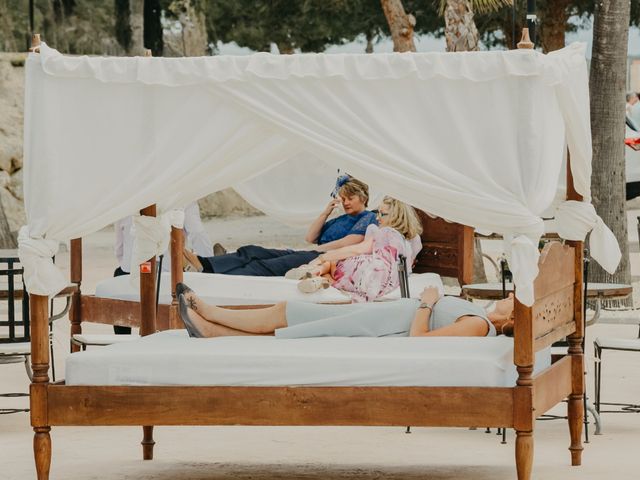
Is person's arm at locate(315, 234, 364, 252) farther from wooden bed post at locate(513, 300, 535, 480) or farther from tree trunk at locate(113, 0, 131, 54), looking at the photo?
tree trunk at locate(113, 0, 131, 54)

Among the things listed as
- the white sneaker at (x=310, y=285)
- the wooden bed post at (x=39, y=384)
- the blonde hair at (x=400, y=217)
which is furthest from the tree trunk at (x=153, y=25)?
the wooden bed post at (x=39, y=384)

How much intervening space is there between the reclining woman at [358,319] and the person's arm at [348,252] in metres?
3.21

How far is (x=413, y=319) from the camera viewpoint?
277 inches

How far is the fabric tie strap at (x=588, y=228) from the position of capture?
7320 mm

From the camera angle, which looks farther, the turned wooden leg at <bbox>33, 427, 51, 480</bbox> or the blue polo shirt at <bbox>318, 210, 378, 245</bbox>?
the blue polo shirt at <bbox>318, 210, 378, 245</bbox>

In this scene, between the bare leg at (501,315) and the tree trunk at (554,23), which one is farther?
the tree trunk at (554,23)

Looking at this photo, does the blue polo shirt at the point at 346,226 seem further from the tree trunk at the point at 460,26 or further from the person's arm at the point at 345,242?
the tree trunk at the point at 460,26

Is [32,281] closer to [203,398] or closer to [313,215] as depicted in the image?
[203,398]

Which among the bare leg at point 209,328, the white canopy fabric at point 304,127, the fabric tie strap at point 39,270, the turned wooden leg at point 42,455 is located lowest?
the turned wooden leg at point 42,455

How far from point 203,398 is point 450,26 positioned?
11.0m

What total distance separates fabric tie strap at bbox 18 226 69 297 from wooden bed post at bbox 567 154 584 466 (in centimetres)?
242

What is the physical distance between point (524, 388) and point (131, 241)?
4.99m

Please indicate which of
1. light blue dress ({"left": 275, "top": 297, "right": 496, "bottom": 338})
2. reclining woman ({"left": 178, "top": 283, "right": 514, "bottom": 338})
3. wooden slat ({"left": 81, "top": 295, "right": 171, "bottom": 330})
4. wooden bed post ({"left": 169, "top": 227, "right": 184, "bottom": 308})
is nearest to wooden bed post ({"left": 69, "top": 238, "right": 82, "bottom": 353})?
wooden slat ({"left": 81, "top": 295, "right": 171, "bottom": 330})

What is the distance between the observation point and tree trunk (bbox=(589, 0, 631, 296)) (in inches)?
584
